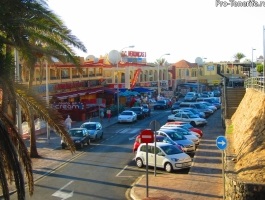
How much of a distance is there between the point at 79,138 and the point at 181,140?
23.1ft

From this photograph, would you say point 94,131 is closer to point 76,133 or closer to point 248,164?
point 76,133

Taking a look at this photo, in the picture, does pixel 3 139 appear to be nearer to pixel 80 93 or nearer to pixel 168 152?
pixel 168 152

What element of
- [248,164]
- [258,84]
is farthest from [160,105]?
[248,164]

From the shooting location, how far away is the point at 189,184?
17578 mm

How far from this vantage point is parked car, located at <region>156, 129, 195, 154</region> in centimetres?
2559

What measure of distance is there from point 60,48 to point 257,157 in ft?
26.3

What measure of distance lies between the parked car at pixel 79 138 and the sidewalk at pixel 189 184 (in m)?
8.83

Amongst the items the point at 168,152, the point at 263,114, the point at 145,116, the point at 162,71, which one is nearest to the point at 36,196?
the point at 168,152

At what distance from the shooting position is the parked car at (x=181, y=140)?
25.6 m

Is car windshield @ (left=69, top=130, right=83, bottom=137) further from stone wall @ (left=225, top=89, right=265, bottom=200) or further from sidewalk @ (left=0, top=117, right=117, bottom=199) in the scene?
stone wall @ (left=225, top=89, right=265, bottom=200)

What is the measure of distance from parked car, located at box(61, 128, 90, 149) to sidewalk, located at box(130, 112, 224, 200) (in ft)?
29.0

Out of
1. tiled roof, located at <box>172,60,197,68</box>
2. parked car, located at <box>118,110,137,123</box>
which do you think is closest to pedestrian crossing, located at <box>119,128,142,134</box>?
parked car, located at <box>118,110,137,123</box>

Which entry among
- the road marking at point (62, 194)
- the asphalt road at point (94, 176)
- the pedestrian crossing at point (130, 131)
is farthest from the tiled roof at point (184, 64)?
the road marking at point (62, 194)

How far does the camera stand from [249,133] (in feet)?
59.9
